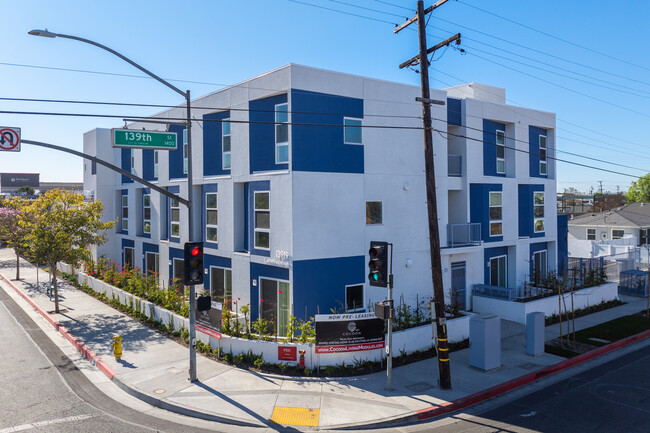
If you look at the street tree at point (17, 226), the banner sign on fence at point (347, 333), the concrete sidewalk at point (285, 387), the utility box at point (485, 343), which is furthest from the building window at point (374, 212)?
the street tree at point (17, 226)

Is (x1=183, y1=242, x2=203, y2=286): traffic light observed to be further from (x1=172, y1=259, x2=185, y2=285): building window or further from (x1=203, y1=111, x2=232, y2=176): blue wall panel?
(x1=172, y1=259, x2=185, y2=285): building window

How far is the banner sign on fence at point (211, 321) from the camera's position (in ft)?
46.9

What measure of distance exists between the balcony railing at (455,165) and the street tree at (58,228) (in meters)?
17.1

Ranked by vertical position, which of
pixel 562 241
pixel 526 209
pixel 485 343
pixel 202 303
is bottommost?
pixel 485 343

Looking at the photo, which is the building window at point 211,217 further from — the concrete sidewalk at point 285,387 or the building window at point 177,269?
the concrete sidewalk at point 285,387

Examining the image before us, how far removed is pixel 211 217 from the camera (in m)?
20.4

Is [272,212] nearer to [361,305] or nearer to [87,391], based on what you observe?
[361,305]

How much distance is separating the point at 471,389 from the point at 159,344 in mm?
10562

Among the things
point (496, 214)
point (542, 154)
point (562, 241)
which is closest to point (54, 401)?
point (496, 214)

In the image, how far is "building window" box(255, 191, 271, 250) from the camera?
17.0 meters

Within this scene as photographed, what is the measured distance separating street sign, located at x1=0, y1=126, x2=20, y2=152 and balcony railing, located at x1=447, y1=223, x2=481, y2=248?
1602 cm

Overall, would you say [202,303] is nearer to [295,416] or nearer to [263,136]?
[295,416]

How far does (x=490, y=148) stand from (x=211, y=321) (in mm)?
15707

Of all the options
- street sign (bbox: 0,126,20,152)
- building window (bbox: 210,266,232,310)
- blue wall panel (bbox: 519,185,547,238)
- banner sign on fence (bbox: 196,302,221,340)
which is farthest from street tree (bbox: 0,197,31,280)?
blue wall panel (bbox: 519,185,547,238)
